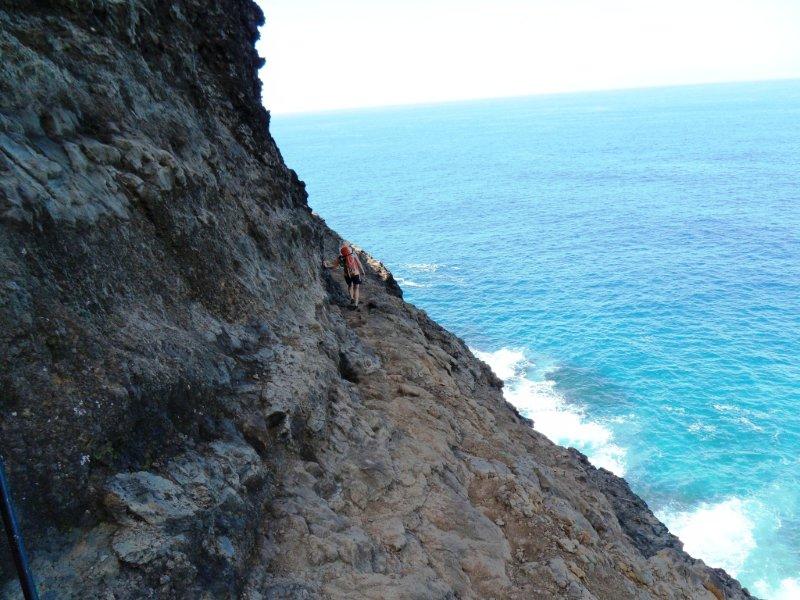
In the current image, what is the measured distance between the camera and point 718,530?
3097 centimetres

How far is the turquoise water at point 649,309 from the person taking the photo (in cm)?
3388

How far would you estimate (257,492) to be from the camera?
9305mm

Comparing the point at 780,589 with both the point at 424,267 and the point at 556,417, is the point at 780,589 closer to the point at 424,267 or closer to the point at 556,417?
the point at 556,417

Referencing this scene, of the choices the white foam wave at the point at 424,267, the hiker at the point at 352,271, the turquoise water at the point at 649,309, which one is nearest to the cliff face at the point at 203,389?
the hiker at the point at 352,271

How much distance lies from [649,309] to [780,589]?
99.6ft

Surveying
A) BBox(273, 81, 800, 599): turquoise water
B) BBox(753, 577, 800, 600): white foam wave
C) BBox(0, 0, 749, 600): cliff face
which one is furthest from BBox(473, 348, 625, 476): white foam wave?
BBox(0, 0, 749, 600): cliff face

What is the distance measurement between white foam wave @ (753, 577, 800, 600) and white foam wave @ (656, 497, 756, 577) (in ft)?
3.74

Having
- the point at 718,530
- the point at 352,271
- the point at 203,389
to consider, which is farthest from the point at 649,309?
the point at 203,389

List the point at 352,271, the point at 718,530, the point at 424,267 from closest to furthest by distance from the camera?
the point at 352,271 → the point at 718,530 → the point at 424,267

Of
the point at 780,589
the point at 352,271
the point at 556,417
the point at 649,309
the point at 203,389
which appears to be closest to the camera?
the point at 203,389

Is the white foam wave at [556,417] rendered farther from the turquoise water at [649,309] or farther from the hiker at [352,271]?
the hiker at [352,271]

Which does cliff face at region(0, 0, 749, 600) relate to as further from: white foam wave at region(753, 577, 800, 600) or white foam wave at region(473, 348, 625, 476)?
white foam wave at region(473, 348, 625, 476)

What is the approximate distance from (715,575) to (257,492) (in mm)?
17848

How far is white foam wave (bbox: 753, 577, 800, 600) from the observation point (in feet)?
89.7
